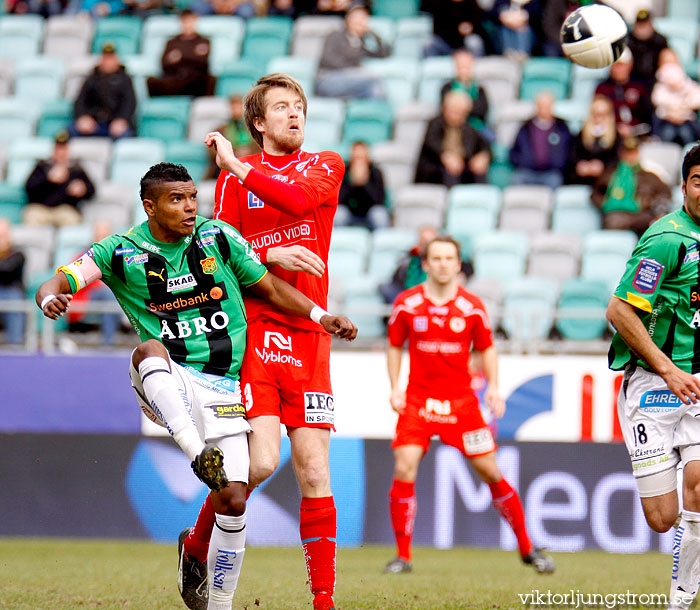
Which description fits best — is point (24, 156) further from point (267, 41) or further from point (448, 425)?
point (448, 425)

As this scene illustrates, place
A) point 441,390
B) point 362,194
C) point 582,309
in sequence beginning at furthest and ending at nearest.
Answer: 1. point 362,194
2. point 582,309
3. point 441,390

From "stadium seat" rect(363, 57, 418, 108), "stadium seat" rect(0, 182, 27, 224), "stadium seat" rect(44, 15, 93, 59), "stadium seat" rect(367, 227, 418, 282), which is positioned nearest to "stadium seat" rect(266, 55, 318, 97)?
"stadium seat" rect(363, 57, 418, 108)

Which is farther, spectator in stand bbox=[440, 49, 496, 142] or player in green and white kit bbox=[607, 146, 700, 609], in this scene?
spectator in stand bbox=[440, 49, 496, 142]

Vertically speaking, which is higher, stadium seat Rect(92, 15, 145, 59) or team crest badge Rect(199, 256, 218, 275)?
stadium seat Rect(92, 15, 145, 59)

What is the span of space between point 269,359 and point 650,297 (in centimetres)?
189

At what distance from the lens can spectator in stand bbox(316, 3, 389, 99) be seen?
1501 cm

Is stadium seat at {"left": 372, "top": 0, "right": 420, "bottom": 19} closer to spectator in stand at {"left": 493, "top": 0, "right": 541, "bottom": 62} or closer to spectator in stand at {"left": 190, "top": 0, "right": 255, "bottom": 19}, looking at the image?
spectator in stand at {"left": 493, "top": 0, "right": 541, "bottom": 62}

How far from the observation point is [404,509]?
8.27 meters

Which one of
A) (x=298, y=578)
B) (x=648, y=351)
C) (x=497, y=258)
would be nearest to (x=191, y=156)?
(x=497, y=258)

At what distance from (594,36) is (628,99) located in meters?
6.30

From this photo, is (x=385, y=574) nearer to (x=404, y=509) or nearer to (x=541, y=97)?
(x=404, y=509)

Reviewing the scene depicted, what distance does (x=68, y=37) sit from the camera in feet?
55.4

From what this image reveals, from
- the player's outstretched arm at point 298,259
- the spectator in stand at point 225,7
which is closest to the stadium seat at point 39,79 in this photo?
the spectator in stand at point 225,7

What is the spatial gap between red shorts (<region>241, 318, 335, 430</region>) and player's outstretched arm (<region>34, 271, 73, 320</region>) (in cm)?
96
